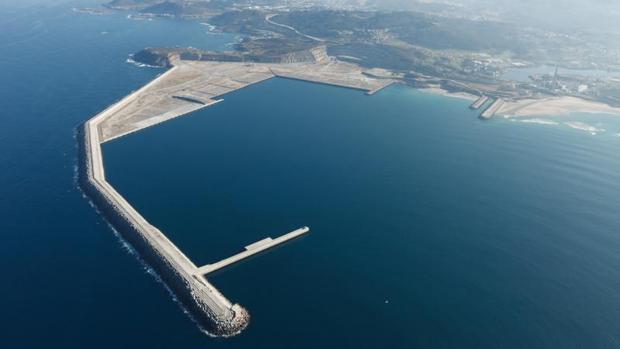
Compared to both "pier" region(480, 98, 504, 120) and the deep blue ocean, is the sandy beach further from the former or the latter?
the deep blue ocean

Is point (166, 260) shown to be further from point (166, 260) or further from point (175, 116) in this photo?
point (175, 116)

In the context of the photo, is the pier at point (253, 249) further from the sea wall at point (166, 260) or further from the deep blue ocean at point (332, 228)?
the sea wall at point (166, 260)

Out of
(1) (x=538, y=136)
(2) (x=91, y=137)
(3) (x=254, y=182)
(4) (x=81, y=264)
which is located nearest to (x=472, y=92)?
(1) (x=538, y=136)

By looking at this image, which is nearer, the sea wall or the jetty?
the sea wall

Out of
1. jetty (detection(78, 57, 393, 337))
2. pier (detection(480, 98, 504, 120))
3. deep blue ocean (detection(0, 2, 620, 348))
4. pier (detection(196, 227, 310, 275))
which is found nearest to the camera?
deep blue ocean (detection(0, 2, 620, 348))

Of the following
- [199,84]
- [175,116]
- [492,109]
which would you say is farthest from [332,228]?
[199,84]

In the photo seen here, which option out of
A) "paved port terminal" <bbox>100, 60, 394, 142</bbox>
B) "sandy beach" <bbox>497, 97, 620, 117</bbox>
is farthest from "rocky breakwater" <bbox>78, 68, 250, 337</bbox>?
"sandy beach" <bbox>497, 97, 620, 117</bbox>

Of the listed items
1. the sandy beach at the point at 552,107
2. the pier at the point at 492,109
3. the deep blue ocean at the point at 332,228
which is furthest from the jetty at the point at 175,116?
the sandy beach at the point at 552,107

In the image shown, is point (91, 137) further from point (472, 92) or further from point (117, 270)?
point (472, 92)
